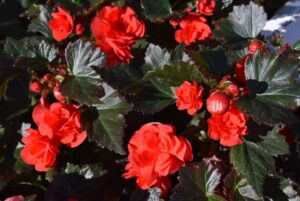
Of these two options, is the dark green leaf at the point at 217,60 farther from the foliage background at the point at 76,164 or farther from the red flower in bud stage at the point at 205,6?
the red flower in bud stage at the point at 205,6

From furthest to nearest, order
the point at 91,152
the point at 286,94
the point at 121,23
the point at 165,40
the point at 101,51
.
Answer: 1. the point at 165,40
2. the point at 91,152
3. the point at 121,23
4. the point at 101,51
5. the point at 286,94

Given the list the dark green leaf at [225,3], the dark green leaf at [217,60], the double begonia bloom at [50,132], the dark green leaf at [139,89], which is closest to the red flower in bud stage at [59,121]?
the double begonia bloom at [50,132]

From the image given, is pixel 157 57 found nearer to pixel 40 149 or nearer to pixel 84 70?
pixel 84 70

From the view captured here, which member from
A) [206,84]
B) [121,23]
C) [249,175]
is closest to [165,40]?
[121,23]

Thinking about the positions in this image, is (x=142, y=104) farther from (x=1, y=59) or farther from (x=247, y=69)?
(x=1, y=59)

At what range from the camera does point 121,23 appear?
1.46m

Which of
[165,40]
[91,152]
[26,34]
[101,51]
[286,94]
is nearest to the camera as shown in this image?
[286,94]

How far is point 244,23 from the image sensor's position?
5.17 feet

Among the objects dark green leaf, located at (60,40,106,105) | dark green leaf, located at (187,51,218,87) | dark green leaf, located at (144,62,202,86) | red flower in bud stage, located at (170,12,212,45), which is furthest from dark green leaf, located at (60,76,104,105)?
red flower in bud stage, located at (170,12,212,45)

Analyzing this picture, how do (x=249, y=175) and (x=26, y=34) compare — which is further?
(x=26, y=34)

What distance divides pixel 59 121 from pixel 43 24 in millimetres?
603

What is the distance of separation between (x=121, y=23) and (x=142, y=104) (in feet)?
1.09

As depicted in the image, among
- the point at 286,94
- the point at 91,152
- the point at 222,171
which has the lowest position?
the point at 91,152

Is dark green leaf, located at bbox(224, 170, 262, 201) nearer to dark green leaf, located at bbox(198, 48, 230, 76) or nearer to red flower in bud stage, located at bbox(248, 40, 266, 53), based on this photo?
dark green leaf, located at bbox(198, 48, 230, 76)
